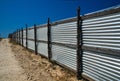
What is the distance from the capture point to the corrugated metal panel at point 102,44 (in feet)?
14.2

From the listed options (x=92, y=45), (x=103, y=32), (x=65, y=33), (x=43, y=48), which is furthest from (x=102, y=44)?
(x=43, y=48)

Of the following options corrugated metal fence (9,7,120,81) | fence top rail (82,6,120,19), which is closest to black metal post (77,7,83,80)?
corrugated metal fence (9,7,120,81)

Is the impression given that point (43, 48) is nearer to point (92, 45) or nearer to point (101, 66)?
point (92, 45)

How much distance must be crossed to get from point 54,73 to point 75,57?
1.42 m

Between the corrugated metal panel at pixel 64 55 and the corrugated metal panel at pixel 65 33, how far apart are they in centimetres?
34

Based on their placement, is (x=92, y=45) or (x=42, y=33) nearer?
(x=92, y=45)

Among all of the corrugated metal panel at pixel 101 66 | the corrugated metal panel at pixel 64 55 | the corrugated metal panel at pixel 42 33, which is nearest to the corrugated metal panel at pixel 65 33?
the corrugated metal panel at pixel 64 55

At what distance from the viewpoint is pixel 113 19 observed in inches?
172

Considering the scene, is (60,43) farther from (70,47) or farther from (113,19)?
(113,19)

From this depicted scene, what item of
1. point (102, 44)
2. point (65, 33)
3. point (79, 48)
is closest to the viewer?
point (102, 44)

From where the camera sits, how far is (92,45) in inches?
211

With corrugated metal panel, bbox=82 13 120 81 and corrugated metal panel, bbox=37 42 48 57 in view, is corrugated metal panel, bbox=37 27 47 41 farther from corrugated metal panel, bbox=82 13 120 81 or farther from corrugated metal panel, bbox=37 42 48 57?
corrugated metal panel, bbox=82 13 120 81

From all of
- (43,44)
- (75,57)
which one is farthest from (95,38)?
(43,44)

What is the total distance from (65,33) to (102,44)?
9.13 ft
